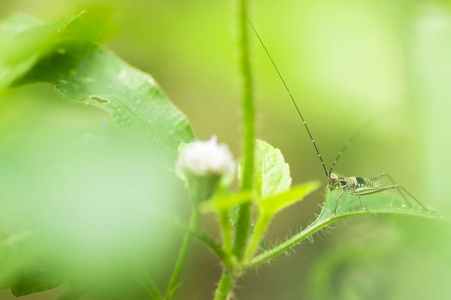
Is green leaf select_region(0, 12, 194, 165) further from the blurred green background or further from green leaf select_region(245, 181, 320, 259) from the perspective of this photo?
green leaf select_region(245, 181, 320, 259)

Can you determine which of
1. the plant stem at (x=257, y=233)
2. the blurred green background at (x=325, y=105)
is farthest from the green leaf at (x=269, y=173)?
the blurred green background at (x=325, y=105)

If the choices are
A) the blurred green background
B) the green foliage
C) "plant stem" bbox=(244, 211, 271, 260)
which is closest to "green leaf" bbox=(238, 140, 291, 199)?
"plant stem" bbox=(244, 211, 271, 260)

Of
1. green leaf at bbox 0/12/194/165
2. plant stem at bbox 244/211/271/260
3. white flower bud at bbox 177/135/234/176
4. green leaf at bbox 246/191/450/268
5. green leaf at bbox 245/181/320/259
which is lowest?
green leaf at bbox 246/191/450/268

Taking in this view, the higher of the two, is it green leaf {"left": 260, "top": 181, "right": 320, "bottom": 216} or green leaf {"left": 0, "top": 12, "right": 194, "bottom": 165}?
green leaf {"left": 0, "top": 12, "right": 194, "bottom": 165}

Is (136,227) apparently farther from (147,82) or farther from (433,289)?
(433,289)

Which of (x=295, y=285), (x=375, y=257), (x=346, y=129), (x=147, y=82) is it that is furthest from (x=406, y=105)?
(x=147, y=82)

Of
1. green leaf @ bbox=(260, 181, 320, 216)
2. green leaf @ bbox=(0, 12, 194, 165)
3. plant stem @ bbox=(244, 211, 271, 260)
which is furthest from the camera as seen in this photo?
green leaf @ bbox=(0, 12, 194, 165)

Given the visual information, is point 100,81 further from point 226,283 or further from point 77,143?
point 226,283
